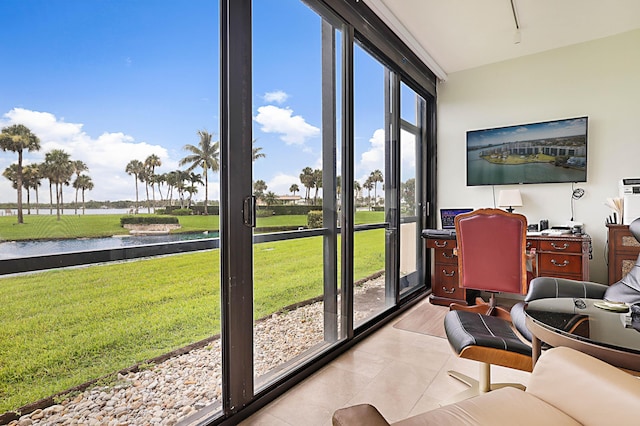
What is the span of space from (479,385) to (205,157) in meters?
1.95

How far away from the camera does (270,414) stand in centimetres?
182

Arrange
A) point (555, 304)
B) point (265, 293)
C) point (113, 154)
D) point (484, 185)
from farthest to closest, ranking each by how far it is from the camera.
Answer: point (484, 185) → point (265, 293) → point (555, 304) → point (113, 154)

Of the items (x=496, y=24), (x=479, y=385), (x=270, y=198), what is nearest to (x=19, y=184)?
(x=270, y=198)

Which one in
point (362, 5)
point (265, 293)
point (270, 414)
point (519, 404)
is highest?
point (362, 5)

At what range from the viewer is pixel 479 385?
6.39 feet

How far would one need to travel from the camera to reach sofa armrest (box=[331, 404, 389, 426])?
837mm

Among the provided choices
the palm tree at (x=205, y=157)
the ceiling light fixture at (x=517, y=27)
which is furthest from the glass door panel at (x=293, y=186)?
the ceiling light fixture at (x=517, y=27)

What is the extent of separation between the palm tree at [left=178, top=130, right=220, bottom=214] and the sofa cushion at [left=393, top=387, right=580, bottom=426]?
4.27ft

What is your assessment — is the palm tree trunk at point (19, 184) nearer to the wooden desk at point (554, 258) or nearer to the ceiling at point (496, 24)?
the ceiling at point (496, 24)

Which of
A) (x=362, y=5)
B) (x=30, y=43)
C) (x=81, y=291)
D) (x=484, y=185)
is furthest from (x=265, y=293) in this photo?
(x=484, y=185)

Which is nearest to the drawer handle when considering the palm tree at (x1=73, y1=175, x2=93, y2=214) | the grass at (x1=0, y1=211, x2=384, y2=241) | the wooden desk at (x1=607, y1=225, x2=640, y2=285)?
the wooden desk at (x1=607, y1=225, x2=640, y2=285)

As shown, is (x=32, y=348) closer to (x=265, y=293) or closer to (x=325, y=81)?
(x=265, y=293)

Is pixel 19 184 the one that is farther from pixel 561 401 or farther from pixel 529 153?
pixel 529 153

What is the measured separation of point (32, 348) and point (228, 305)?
0.77 meters
